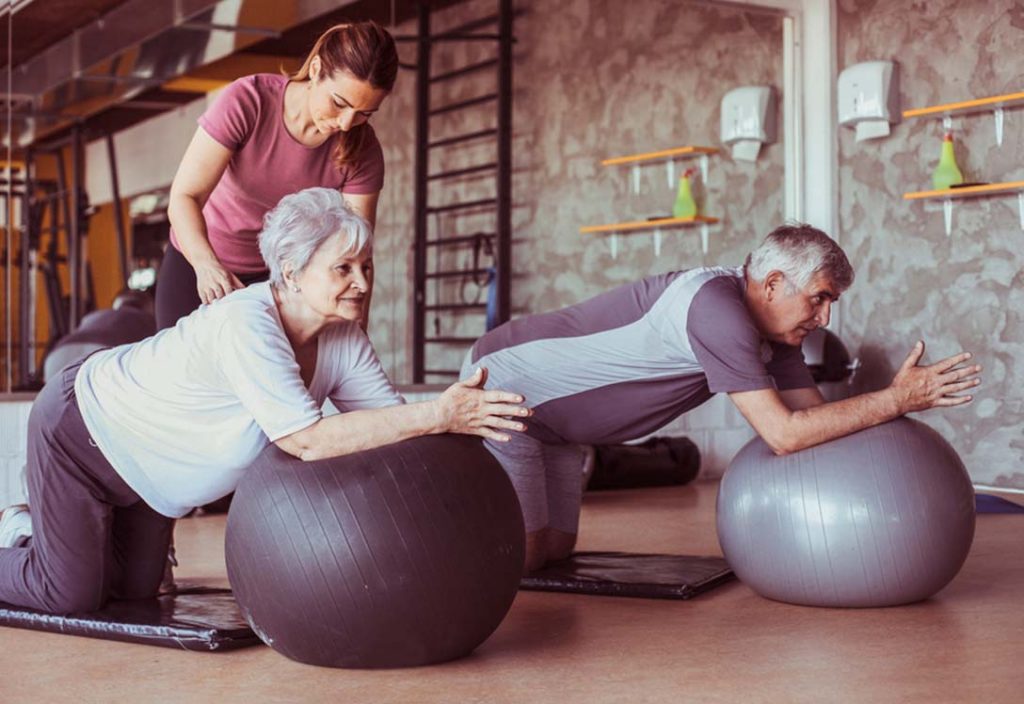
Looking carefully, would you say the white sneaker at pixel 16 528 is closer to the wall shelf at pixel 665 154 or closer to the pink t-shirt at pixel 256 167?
the pink t-shirt at pixel 256 167

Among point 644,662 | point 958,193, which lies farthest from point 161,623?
point 958,193

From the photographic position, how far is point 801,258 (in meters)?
2.80

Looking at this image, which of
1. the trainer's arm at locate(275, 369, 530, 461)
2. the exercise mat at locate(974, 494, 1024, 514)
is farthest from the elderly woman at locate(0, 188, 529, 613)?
the exercise mat at locate(974, 494, 1024, 514)

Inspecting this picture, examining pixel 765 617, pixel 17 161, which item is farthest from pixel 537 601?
pixel 17 161

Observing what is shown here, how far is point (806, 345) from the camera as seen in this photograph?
18.1ft

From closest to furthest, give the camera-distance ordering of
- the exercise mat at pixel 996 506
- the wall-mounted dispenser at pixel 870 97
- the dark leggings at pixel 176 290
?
the dark leggings at pixel 176 290
the exercise mat at pixel 996 506
the wall-mounted dispenser at pixel 870 97

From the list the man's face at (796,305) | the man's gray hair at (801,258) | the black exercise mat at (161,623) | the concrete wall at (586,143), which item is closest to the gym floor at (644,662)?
the black exercise mat at (161,623)

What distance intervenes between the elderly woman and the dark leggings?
0.41m

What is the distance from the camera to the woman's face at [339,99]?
258cm

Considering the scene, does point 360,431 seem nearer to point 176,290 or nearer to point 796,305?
point 176,290

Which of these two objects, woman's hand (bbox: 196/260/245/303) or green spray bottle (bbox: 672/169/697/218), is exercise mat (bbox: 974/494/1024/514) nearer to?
green spray bottle (bbox: 672/169/697/218)

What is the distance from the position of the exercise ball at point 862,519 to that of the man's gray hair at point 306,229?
1.13 m

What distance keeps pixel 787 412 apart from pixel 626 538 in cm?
143

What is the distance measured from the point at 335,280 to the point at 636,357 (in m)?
0.99
